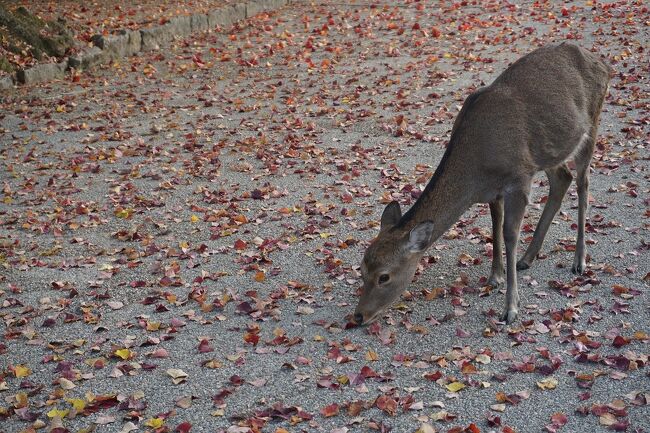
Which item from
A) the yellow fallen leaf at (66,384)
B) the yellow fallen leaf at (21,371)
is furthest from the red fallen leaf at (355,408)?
the yellow fallen leaf at (21,371)

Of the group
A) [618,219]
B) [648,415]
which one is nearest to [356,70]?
[618,219]

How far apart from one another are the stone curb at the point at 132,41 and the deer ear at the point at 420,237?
35.2ft

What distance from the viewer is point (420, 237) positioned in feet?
21.3

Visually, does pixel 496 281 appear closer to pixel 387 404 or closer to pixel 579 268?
pixel 579 268

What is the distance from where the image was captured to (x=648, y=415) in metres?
5.33

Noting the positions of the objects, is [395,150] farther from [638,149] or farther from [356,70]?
[356,70]

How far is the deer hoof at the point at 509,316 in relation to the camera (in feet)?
22.0

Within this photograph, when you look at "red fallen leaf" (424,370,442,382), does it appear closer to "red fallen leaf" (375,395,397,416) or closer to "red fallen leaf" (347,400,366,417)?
"red fallen leaf" (375,395,397,416)

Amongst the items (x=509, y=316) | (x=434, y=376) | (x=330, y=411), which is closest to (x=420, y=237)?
(x=509, y=316)

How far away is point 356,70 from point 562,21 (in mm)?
5796

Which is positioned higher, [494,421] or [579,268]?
[579,268]

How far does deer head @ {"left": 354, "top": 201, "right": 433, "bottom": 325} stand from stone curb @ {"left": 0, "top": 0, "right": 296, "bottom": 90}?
10569 mm

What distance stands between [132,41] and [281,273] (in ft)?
36.4

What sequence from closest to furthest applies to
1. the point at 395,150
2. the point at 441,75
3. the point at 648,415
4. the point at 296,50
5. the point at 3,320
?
the point at 648,415 < the point at 3,320 < the point at 395,150 < the point at 441,75 < the point at 296,50
